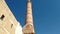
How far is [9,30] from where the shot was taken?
11.3 meters

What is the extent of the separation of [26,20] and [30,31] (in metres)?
1.64

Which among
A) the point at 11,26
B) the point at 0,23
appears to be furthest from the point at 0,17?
the point at 11,26

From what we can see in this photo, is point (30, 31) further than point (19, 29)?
No

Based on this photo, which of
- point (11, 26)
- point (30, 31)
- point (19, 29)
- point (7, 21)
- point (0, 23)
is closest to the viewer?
point (0, 23)

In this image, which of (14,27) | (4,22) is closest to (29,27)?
(14,27)

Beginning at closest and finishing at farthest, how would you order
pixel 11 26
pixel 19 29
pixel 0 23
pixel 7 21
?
pixel 0 23, pixel 7 21, pixel 11 26, pixel 19 29

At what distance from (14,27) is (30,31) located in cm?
134

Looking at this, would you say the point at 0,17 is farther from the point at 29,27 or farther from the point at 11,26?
the point at 29,27

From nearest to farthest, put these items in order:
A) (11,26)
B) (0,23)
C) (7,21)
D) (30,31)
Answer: (0,23) → (7,21) → (11,26) → (30,31)

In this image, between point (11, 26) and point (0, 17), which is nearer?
point (0, 17)

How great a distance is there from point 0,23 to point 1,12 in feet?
2.47

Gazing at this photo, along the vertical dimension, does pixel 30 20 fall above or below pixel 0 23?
above

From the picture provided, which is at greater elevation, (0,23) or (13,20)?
(13,20)

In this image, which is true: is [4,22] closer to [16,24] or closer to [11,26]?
[11,26]
